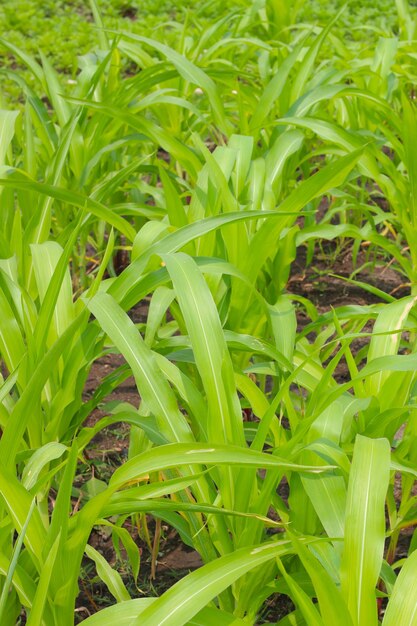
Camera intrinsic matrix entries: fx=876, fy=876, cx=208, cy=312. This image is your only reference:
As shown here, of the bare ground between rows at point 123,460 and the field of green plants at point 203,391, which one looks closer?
the field of green plants at point 203,391

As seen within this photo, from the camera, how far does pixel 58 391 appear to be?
1472mm

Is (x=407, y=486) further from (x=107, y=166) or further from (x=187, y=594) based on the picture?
(x=107, y=166)

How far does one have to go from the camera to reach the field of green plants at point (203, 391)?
44.1 inches

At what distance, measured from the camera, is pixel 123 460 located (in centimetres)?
198

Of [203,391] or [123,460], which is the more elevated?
[203,391]

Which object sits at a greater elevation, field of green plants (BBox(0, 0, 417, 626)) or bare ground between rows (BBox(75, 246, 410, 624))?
field of green plants (BBox(0, 0, 417, 626))

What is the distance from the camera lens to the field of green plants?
1.12m

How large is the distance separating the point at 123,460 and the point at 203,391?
38cm

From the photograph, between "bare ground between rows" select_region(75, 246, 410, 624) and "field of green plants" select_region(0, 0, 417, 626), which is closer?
"field of green plants" select_region(0, 0, 417, 626)

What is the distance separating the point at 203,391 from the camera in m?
1.69

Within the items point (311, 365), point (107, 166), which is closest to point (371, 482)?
point (311, 365)

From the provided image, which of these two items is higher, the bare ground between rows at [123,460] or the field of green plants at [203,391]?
the field of green plants at [203,391]

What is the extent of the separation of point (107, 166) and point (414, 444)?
1334 millimetres

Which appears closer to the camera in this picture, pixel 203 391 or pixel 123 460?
pixel 203 391
